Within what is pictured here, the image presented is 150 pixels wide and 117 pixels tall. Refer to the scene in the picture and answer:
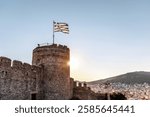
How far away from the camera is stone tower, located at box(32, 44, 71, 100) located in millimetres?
28594

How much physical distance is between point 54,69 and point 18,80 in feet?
13.2

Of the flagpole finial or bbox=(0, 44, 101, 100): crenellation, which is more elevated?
the flagpole finial

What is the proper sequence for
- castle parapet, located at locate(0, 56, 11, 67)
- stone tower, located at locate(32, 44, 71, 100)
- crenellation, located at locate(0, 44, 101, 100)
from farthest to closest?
stone tower, located at locate(32, 44, 71, 100) < crenellation, located at locate(0, 44, 101, 100) < castle parapet, located at locate(0, 56, 11, 67)

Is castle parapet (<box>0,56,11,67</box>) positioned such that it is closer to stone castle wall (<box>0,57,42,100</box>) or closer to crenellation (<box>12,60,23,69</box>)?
stone castle wall (<box>0,57,42,100</box>)

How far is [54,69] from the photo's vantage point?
28922mm

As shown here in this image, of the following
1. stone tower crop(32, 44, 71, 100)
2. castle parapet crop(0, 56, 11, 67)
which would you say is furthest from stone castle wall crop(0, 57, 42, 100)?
stone tower crop(32, 44, 71, 100)

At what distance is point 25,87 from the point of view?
2669 centimetres

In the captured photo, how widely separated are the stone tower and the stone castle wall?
75 centimetres

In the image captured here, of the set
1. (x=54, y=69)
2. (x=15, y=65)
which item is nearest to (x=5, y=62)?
(x=15, y=65)

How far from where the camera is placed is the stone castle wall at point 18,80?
24.5 m

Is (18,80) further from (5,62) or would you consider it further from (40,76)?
(40,76)

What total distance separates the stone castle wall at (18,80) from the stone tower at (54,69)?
2.46 ft

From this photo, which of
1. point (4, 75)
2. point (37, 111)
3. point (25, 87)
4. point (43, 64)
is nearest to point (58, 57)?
point (43, 64)

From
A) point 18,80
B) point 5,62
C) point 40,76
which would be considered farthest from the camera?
point 40,76
